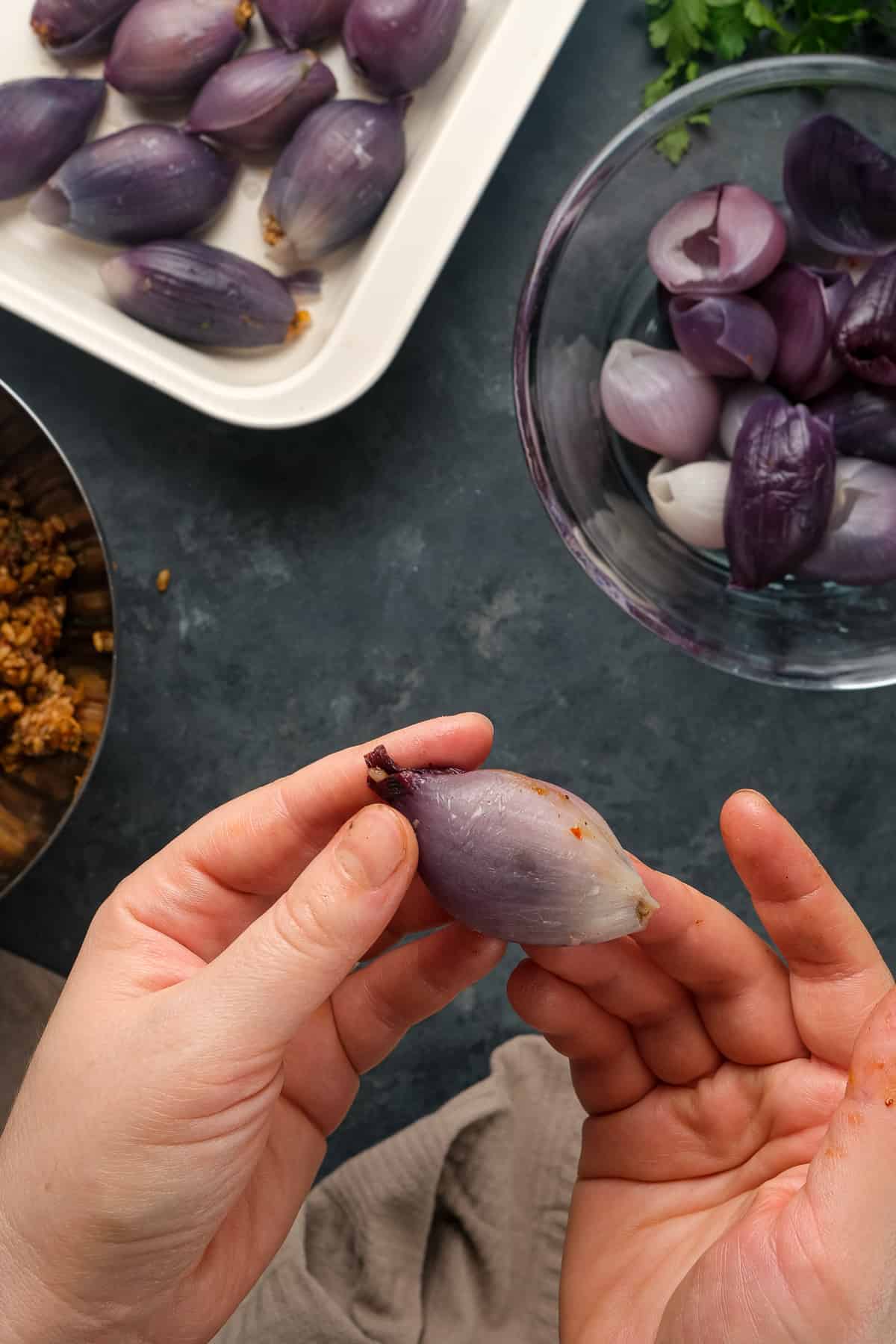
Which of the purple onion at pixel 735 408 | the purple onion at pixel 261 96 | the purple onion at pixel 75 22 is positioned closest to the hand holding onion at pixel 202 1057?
the purple onion at pixel 735 408

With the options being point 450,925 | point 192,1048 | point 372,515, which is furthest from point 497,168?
point 192,1048

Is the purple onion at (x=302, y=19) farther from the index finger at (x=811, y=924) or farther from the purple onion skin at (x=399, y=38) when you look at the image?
the index finger at (x=811, y=924)

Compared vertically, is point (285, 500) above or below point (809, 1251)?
above

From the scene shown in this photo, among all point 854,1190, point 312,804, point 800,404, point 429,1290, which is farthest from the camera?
point 429,1290

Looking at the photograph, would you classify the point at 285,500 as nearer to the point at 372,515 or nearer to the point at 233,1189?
the point at 372,515

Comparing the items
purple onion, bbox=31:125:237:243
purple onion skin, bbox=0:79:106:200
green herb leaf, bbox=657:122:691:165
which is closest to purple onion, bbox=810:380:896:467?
green herb leaf, bbox=657:122:691:165

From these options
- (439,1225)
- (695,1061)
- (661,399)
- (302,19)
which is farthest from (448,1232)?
(302,19)
